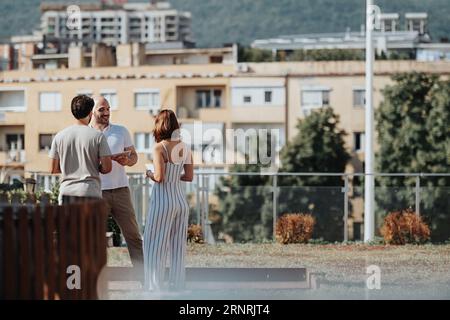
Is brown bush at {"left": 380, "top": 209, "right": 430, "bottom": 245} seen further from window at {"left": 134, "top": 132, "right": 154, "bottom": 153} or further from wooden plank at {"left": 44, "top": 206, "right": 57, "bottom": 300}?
window at {"left": 134, "top": 132, "right": 154, "bottom": 153}

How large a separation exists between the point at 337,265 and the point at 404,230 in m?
4.20

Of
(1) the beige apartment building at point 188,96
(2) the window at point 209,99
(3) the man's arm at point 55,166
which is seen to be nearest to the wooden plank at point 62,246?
(3) the man's arm at point 55,166

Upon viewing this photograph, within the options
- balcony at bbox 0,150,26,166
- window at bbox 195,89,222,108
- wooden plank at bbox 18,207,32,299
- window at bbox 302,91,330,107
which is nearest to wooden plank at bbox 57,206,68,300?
wooden plank at bbox 18,207,32,299

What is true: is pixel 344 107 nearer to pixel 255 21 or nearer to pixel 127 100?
pixel 127 100

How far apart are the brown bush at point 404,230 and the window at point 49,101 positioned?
68.6 metres

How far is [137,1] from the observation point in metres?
185

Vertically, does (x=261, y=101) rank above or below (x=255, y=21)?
below

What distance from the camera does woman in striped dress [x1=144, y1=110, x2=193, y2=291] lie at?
9.95 metres

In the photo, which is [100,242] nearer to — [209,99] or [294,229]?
[294,229]

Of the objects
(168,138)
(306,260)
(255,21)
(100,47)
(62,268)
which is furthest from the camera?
(255,21)

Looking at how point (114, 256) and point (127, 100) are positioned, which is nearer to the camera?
point (114, 256)

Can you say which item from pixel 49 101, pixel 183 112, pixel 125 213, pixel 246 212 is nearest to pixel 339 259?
pixel 125 213
